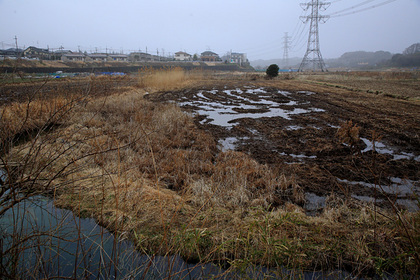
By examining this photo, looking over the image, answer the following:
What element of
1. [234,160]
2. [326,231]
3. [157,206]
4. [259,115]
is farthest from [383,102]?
[157,206]

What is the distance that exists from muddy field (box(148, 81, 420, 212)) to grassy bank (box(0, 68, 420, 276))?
0.42 m

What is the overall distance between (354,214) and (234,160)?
2.38 m

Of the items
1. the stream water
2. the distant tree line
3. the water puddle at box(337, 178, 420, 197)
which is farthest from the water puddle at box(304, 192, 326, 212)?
the distant tree line

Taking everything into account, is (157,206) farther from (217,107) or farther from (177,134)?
(217,107)

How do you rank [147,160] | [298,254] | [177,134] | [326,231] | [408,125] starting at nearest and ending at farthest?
[298,254]
[326,231]
[147,160]
[177,134]
[408,125]

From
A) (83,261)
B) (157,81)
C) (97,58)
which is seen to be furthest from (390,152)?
(97,58)

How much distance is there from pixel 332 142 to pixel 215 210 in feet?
14.3

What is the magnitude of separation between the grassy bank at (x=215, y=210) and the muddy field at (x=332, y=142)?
16.4 inches

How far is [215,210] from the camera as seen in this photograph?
325 centimetres

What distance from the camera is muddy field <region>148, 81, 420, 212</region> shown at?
3814mm

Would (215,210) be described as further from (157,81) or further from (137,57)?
(137,57)

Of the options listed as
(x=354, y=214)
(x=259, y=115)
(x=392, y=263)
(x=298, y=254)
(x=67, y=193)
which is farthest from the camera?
(x=259, y=115)

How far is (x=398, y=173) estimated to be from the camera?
4438mm

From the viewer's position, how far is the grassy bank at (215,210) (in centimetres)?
216
